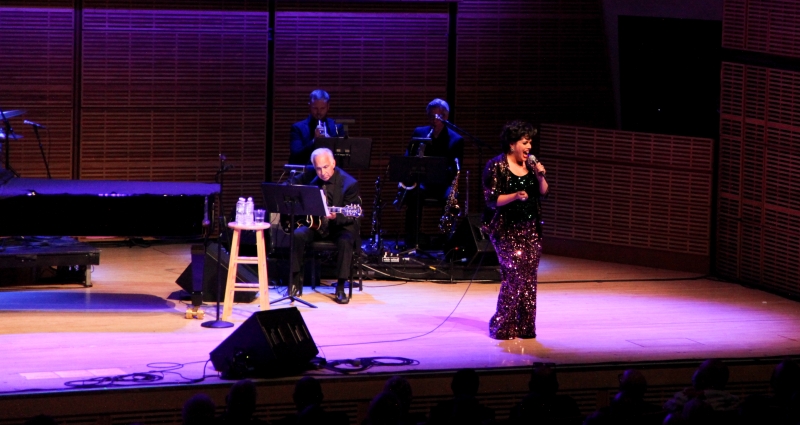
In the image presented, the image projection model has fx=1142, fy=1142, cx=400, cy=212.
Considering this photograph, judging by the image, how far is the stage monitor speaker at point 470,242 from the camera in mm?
9719

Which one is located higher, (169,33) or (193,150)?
(169,33)

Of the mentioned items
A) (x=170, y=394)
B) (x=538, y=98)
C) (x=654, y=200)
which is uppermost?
(x=538, y=98)

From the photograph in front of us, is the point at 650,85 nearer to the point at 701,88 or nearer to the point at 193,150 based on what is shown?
the point at 701,88

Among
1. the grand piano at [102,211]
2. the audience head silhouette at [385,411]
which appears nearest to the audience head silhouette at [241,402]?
the audience head silhouette at [385,411]

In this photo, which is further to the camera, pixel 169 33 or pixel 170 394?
pixel 169 33

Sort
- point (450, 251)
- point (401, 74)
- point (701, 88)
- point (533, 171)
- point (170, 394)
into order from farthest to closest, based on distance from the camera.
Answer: point (401, 74) → point (701, 88) → point (450, 251) → point (533, 171) → point (170, 394)

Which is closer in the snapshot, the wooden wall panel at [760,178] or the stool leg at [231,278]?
the stool leg at [231,278]

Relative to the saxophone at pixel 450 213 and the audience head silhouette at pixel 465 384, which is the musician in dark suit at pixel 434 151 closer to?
the saxophone at pixel 450 213

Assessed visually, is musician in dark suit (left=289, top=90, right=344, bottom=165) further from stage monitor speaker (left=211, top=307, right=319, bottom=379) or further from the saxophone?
stage monitor speaker (left=211, top=307, right=319, bottom=379)

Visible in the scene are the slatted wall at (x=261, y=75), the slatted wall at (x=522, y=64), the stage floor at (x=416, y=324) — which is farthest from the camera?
the slatted wall at (x=522, y=64)

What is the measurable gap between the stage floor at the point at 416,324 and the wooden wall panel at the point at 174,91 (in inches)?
51.2

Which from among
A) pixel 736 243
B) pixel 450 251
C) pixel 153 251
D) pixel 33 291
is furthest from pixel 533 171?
pixel 153 251

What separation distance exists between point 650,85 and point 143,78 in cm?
495

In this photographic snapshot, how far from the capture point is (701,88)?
10.7m
